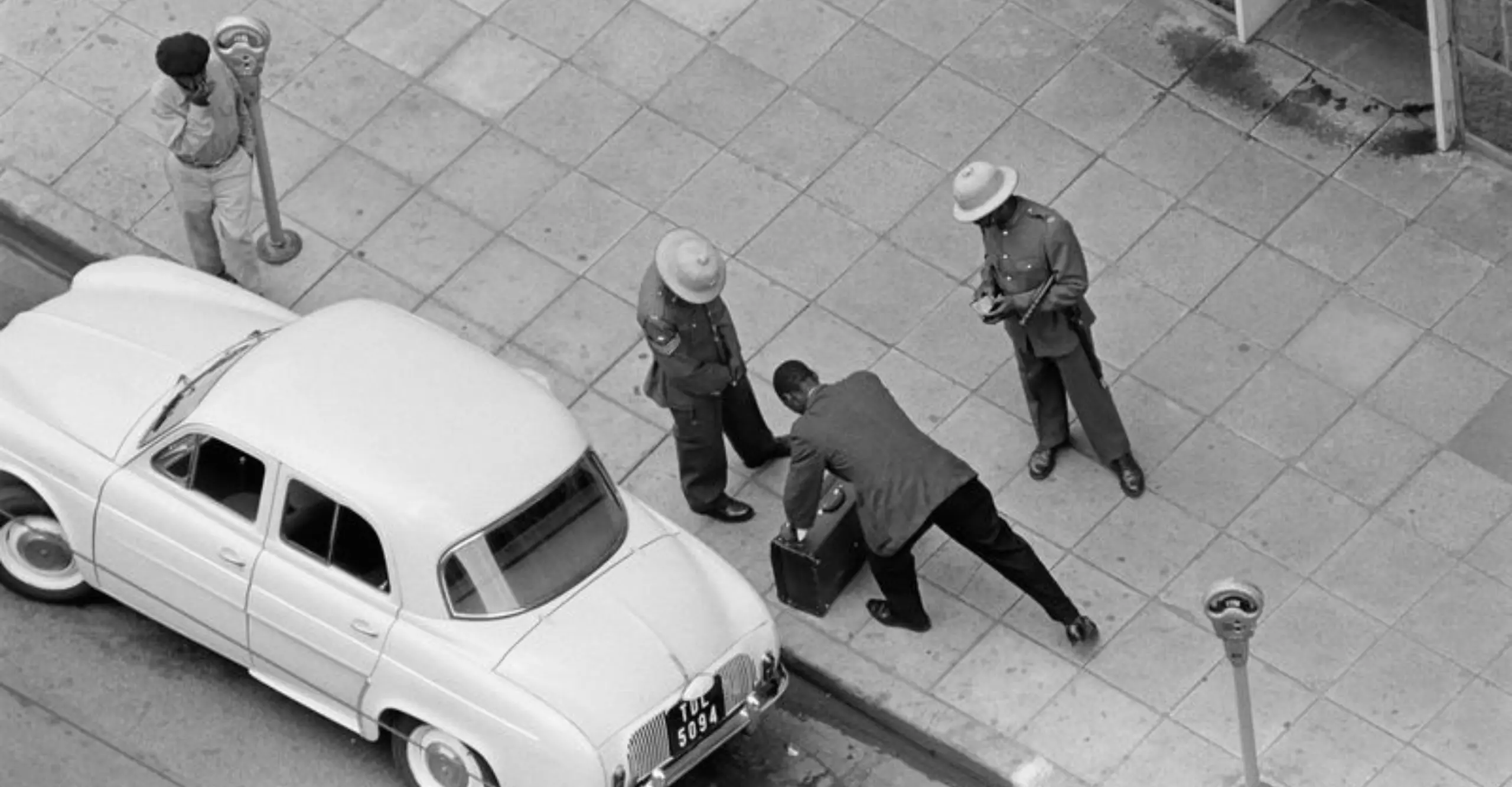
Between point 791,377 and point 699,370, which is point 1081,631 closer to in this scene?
point 791,377

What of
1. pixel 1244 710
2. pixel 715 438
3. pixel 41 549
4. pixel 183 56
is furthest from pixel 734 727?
pixel 183 56

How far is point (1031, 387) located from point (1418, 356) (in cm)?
210

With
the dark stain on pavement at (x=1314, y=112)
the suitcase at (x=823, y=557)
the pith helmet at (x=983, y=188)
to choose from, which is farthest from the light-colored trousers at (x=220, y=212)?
the dark stain on pavement at (x=1314, y=112)

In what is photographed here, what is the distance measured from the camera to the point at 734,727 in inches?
558

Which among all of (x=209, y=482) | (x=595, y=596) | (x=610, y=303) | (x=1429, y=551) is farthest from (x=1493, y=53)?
(x=209, y=482)

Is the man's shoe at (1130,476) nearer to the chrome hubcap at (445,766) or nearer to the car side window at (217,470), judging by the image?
the chrome hubcap at (445,766)

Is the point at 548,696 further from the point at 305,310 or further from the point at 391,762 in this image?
the point at 305,310

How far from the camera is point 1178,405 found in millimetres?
16047

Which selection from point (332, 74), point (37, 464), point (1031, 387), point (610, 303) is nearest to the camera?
point (37, 464)

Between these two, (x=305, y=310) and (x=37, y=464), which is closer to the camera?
(x=37, y=464)

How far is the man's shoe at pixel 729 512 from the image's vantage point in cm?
1570

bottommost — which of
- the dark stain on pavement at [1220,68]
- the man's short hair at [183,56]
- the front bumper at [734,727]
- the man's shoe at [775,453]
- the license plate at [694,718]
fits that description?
the man's shoe at [775,453]

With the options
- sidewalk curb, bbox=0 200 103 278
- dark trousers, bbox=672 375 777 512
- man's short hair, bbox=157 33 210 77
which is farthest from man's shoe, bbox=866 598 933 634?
sidewalk curb, bbox=0 200 103 278

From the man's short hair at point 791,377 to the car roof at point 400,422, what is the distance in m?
0.94
